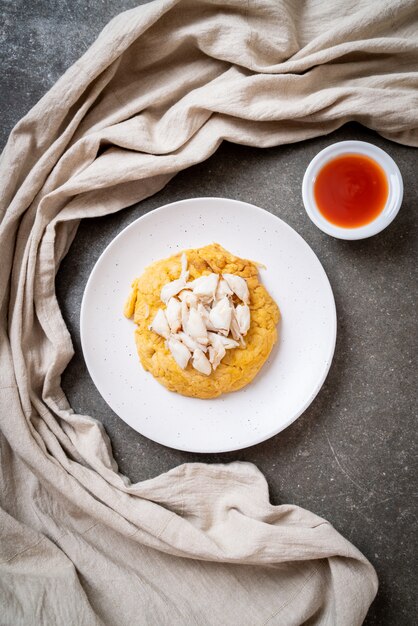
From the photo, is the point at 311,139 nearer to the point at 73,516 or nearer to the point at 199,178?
the point at 199,178

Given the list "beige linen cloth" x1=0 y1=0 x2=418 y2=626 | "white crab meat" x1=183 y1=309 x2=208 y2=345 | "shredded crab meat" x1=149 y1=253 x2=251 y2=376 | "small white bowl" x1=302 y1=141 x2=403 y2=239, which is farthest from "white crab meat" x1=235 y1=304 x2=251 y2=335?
"beige linen cloth" x1=0 y1=0 x2=418 y2=626

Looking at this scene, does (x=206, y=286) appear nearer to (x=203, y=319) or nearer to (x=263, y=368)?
(x=203, y=319)

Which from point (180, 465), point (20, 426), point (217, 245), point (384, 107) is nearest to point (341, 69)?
point (384, 107)

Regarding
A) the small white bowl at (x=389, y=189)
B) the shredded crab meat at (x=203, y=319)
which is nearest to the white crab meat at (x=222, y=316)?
the shredded crab meat at (x=203, y=319)

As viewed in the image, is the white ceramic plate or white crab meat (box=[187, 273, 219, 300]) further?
the white ceramic plate

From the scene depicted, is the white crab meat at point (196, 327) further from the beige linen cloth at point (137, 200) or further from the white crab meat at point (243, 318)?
the beige linen cloth at point (137, 200)

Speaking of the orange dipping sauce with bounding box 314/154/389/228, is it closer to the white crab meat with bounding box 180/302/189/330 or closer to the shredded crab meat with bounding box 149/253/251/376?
the shredded crab meat with bounding box 149/253/251/376
